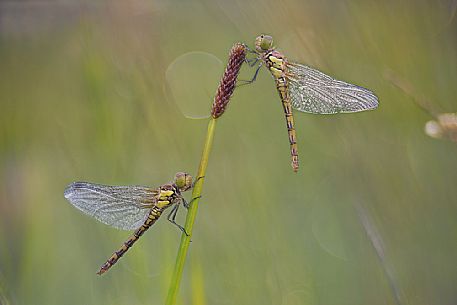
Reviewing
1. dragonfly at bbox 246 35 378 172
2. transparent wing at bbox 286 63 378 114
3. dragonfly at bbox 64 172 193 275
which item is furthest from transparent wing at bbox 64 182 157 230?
transparent wing at bbox 286 63 378 114

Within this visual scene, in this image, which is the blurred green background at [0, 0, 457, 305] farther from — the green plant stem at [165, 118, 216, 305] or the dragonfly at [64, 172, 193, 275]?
the green plant stem at [165, 118, 216, 305]

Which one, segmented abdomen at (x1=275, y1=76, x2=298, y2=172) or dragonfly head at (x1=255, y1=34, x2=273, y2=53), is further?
segmented abdomen at (x1=275, y1=76, x2=298, y2=172)

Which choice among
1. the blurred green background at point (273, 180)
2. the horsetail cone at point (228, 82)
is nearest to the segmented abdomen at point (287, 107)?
the blurred green background at point (273, 180)

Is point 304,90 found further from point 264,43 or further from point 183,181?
point 183,181

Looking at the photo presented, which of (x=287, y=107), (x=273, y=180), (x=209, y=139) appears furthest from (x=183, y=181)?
(x=273, y=180)

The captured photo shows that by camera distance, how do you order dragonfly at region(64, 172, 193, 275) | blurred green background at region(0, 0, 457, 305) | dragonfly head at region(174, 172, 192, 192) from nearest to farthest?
dragonfly head at region(174, 172, 192, 192) < dragonfly at region(64, 172, 193, 275) < blurred green background at region(0, 0, 457, 305)
